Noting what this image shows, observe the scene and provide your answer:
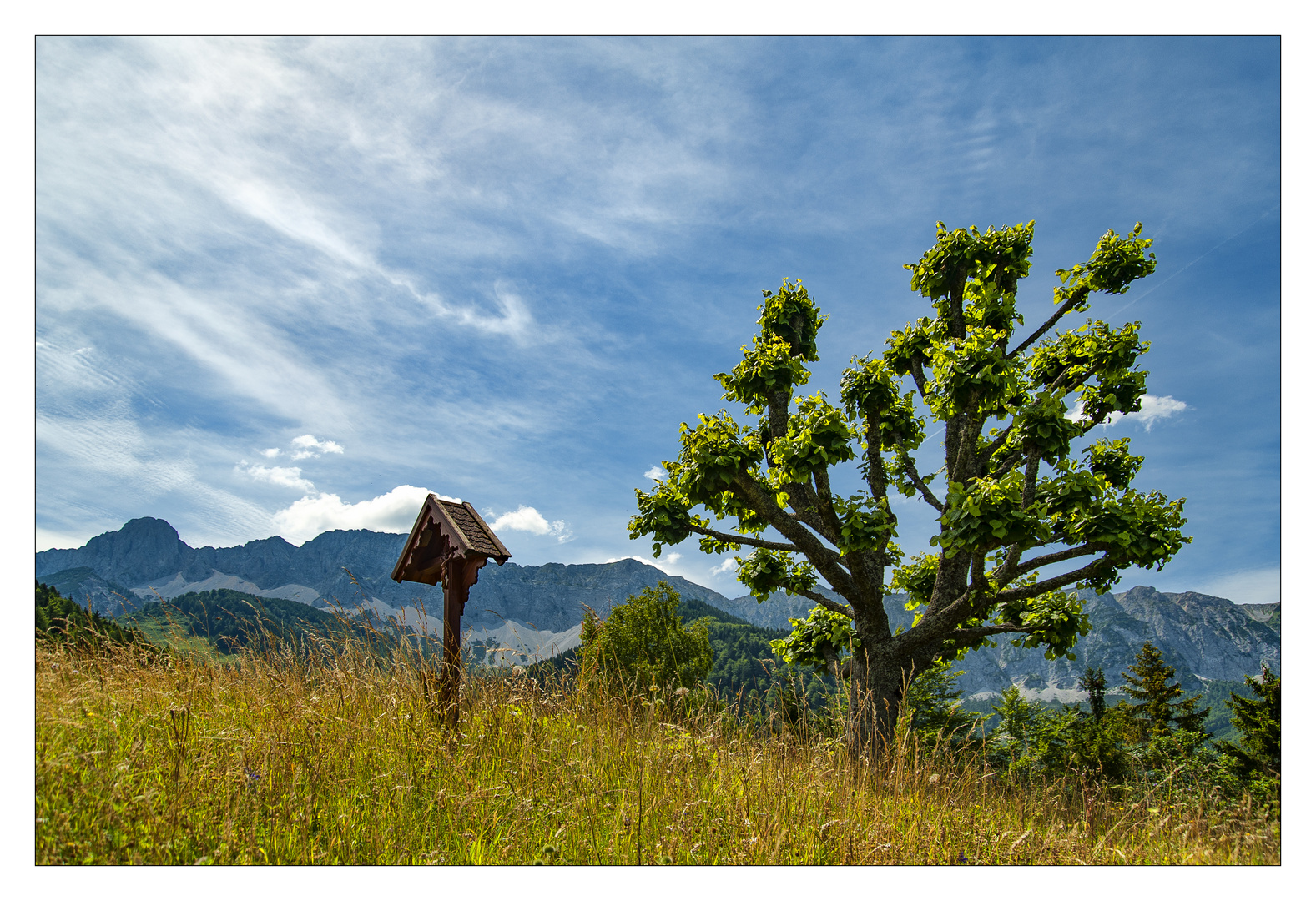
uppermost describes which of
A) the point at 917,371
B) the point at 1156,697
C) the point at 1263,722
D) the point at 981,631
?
the point at 917,371

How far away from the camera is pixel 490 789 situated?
3.37 meters

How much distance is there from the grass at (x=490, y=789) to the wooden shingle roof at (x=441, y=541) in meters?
0.95

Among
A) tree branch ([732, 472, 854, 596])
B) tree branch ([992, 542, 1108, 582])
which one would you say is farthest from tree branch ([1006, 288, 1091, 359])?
tree branch ([732, 472, 854, 596])

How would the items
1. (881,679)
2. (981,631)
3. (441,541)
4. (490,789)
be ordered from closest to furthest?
(490,789) → (441,541) → (881,679) → (981,631)

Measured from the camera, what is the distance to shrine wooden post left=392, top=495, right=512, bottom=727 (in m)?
5.05

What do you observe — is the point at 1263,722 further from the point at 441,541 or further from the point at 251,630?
the point at 251,630

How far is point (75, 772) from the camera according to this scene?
337 cm

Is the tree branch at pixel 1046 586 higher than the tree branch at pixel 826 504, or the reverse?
the tree branch at pixel 826 504

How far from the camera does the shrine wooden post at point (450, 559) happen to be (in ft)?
16.6

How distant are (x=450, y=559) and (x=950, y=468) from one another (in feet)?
22.4

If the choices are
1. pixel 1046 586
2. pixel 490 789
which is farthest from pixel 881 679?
pixel 490 789

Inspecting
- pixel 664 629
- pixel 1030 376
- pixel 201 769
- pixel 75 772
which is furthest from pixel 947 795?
pixel 664 629

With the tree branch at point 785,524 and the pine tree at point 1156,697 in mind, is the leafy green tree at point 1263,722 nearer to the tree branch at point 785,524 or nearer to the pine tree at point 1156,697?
the tree branch at point 785,524

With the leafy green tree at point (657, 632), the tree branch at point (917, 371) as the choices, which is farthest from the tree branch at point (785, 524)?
the leafy green tree at point (657, 632)
